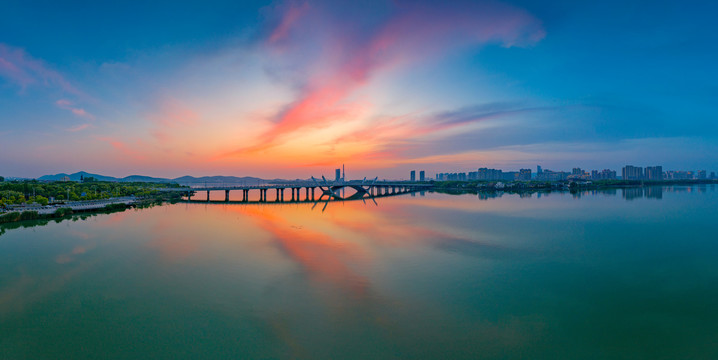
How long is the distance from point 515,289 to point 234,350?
361 inches

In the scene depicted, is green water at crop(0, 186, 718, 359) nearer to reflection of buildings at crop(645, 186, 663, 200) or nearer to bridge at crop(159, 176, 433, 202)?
bridge at crop(159, 176, 433, 202)

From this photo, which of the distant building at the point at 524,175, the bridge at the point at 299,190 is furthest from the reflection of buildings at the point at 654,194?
the distant building at the point at 524,175

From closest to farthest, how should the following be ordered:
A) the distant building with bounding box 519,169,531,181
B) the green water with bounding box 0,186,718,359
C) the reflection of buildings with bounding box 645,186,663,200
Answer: the green water with bounding box 0,186,718,359 → the reflection of buildings with bounding box 645,186,663,200 → the distant building with bounding box 519,169,531,181

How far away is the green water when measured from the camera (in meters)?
7.52

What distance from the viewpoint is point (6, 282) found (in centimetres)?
1184

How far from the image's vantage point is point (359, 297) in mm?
10320

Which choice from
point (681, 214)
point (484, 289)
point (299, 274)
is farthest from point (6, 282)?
point (681, 214)

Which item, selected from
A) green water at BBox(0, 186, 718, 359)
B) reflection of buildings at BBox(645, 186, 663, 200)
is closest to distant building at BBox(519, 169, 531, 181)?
reflection of buildings at BBox(645, 186, 663, 200)

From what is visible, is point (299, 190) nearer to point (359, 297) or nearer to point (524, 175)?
point (359, 297)

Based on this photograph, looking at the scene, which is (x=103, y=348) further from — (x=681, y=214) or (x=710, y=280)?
(x=681, y=214)

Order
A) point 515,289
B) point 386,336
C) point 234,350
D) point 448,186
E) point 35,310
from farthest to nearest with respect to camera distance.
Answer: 1. point 448,186
2. point 515,289
3. point 35,310
4. point 386,336
5. point 234,350

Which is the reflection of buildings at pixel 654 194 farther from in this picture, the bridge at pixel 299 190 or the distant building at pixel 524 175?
the distant building at pixel 524 175

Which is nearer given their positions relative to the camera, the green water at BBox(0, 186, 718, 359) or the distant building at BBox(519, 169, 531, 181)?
the green water at BBox(0, 186, 718, 359)

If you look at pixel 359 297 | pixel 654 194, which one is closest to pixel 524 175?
pixel 654 194
